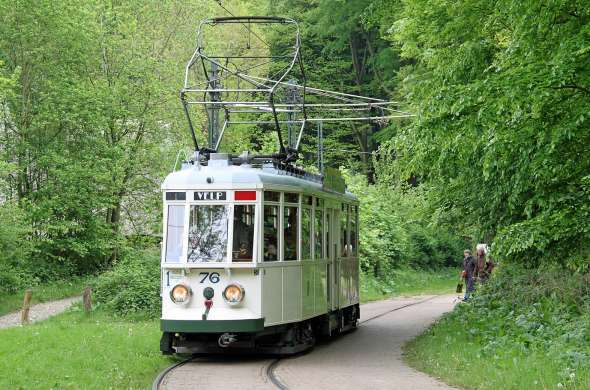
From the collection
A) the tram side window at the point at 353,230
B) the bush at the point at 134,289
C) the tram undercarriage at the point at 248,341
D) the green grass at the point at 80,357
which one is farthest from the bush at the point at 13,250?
the tram undercarriage at the point at 248,341

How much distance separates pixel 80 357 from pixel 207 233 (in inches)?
106

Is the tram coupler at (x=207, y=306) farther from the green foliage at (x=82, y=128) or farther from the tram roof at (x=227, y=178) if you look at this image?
the green foliage at (x=82, y=128)

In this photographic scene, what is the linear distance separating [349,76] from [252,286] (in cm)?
4064

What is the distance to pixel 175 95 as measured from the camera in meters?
33.1

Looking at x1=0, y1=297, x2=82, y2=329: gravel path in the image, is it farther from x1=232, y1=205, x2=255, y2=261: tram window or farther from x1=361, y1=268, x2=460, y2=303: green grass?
x1=232, y1=205, x2=255, y2=261: tram window

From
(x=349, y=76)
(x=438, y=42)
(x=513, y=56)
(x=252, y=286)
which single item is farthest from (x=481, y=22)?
(x=349, y=76)

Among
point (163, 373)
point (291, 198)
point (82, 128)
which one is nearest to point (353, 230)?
point (291, 198)

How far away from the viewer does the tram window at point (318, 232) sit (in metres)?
17.2

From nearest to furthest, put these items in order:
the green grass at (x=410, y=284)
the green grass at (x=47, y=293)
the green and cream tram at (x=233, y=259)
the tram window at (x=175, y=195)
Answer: the green and cream tram at (x=233, y=259) < the tram window at (x=175, y=195) < the green grass at (x=47, y=293) < the green grass at (x=410, y=284)

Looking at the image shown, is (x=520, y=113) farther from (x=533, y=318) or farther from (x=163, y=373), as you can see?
(x=163, y=373)

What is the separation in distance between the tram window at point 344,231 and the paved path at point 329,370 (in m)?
1.83

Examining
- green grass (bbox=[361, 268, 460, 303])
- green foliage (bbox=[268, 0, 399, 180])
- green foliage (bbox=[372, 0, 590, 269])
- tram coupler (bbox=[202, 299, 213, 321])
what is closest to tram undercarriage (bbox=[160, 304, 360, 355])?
tram coupler (bbox=[202, 299, 213, 321])

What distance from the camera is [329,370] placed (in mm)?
14047

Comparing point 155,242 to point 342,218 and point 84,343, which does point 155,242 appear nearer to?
point 342,218
